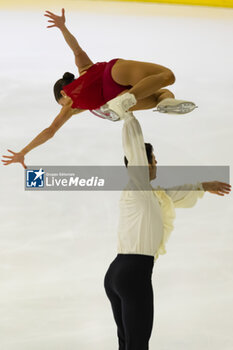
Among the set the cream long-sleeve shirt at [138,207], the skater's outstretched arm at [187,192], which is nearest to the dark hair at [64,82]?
the cream long-sleeve shirt at [138,207]

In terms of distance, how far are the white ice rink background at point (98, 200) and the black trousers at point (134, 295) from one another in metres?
1.10

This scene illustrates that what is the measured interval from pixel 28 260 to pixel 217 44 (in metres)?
2.46

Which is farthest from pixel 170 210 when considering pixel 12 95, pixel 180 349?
pixel 12 95

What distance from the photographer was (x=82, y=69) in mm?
2902

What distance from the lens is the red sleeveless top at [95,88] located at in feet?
→ 9.04

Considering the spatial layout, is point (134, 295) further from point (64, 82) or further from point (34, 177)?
point (34, 177)

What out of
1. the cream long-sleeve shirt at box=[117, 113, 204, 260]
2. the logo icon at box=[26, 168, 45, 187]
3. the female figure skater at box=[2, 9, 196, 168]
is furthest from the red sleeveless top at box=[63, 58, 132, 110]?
the logo icon at box=[26, 168, 45, 187]

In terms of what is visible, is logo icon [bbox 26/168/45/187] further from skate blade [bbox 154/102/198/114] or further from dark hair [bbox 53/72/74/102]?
skate blade [bbox 154/102/198/114]

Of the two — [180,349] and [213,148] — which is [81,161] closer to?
[213,148]

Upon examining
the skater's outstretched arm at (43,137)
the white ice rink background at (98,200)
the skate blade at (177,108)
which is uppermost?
the skate blade at (177,108)

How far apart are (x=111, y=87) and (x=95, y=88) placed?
0.07 meters

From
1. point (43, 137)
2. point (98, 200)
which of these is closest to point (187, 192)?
point (43, 137)

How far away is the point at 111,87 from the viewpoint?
9.04ft

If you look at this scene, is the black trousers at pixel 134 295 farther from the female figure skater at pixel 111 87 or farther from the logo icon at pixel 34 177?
the logo icon at pixel 34 177
